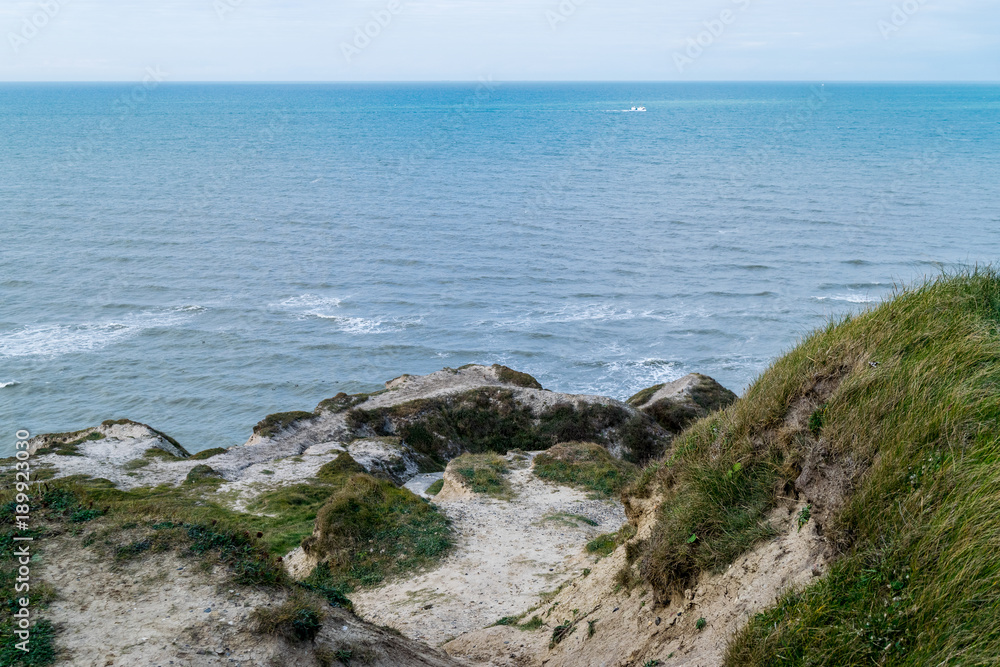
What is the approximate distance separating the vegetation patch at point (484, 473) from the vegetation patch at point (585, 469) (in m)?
1.71

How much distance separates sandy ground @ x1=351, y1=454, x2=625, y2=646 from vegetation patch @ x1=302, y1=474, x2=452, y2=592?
709mm

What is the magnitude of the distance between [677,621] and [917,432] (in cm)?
527

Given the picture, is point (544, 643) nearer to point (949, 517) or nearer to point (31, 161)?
point (949, 517)

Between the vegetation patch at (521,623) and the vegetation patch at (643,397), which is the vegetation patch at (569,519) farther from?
the vegetation patch at (643,397)

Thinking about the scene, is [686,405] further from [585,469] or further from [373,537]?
[373,537]

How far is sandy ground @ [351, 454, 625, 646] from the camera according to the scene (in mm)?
19141

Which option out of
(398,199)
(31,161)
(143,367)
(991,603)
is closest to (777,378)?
(991,603)

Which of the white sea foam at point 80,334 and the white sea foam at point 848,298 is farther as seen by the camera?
the white sea foam at point 848,298

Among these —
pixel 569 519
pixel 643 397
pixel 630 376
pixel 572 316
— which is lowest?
pixel 630 376

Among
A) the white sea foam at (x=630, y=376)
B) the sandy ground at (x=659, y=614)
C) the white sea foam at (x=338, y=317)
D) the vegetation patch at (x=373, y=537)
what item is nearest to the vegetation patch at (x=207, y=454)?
the vegetation patch at (x=373, y=537)

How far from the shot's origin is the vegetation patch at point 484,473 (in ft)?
95.9

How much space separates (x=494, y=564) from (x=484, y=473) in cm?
845

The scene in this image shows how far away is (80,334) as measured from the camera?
65125 millimetres

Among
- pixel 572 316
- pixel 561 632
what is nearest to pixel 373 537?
pixel 561 632
